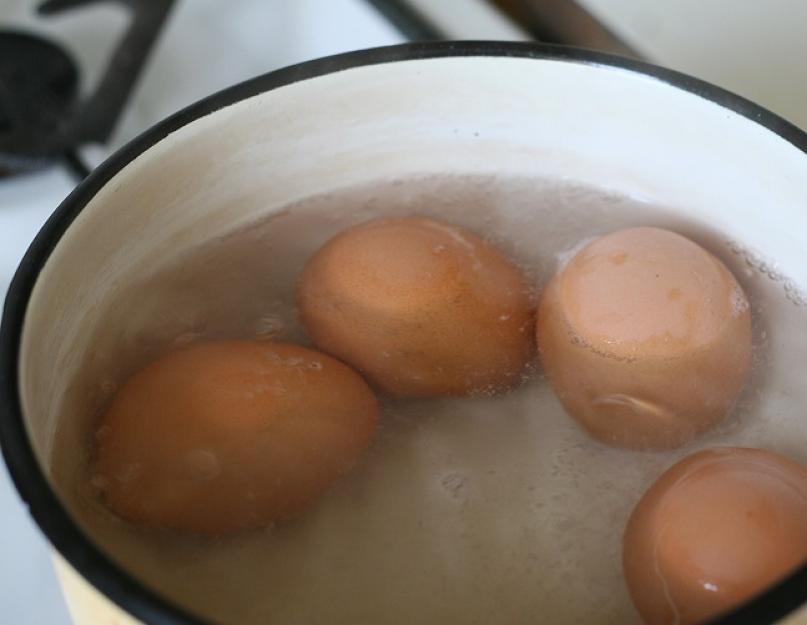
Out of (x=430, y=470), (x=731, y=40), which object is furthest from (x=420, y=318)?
(x=731, y=40)

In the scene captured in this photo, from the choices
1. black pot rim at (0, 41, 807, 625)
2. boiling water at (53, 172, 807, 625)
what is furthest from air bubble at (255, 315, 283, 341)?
black pot rim at (0, 41, 807, 625)

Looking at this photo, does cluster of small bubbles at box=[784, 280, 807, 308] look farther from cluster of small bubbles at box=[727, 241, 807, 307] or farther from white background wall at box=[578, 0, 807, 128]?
white background wall at box=[578, 0, 807, 128]

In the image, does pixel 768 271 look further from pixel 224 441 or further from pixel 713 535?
pixel 224 441

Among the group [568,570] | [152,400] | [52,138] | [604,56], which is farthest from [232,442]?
[52,138]

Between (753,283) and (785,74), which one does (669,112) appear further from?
(785,74)

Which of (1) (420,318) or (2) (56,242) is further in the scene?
(1) (420,318)

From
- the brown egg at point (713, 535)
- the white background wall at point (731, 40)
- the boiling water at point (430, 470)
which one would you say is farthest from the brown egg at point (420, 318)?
the white background wall at point (731, 40)
